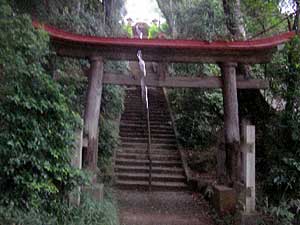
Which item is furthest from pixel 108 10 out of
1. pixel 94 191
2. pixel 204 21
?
pixel 94 191

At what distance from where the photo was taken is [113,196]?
9516 millimetres

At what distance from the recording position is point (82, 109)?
396 inches

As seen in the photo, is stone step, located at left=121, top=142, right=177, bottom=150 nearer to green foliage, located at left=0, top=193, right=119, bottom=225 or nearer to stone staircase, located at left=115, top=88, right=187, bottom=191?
stone staircase, located at left=115, top=88, right=187, bottom=191

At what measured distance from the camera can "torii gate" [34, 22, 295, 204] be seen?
27.8ft

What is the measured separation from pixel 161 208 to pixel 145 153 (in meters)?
3.80

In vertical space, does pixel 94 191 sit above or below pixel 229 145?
below

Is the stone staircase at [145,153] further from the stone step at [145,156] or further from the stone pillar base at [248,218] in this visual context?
the stone pillar base at [248,218]

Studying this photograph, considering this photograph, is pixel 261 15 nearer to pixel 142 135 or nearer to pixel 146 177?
pixel 146 177

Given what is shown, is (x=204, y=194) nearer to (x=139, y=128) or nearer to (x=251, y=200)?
(x=251, y=200)

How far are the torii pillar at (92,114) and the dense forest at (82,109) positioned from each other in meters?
0.51

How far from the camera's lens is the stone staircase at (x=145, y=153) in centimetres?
1149

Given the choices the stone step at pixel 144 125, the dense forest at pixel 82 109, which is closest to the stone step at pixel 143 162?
the dense forest at pixel 82 109

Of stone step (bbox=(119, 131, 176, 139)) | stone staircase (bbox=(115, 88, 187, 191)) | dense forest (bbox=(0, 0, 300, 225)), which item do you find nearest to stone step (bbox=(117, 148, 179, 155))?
stone staircase (bbox=(115, 88, 187, 191))

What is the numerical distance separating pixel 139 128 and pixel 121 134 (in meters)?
0.96
